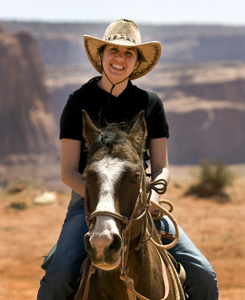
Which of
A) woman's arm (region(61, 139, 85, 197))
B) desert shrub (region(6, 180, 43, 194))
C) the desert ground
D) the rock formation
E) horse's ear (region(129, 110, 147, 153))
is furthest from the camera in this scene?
the rock formation

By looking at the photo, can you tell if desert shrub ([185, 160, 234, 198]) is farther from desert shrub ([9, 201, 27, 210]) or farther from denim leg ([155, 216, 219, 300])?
denim leg ([155, 216, 219, 300])

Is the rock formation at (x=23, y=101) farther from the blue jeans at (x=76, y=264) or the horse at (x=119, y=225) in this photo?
the horse at (x=119, y=225)

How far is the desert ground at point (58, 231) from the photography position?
10219 mm

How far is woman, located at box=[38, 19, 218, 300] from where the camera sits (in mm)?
3629

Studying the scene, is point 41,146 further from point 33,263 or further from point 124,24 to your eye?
point 124,24

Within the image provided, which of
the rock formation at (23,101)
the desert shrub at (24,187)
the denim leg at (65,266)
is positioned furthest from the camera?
the rock formation at (23,101)

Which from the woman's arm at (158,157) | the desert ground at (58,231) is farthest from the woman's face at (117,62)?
the desert ground at (58,231)

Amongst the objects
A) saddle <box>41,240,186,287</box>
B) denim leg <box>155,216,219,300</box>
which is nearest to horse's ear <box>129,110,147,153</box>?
saddle <box>41,240,186,287</box>

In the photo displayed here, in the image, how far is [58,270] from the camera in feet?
11.3

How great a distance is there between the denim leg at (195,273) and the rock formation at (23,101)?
51869mm

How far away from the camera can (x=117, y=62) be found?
3.79 metres

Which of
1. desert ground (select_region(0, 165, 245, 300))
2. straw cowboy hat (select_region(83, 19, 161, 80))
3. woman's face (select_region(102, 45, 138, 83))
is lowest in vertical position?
desert ground (select_region(0, 165, 245, 300))

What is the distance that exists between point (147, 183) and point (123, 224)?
24.0 inches

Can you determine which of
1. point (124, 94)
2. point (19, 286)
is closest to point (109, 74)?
point (124, 94)
